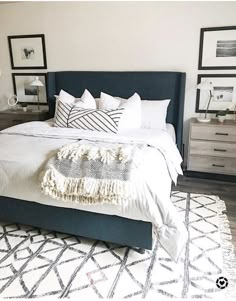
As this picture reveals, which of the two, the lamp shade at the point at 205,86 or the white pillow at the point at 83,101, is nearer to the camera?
the lamp shade at the point at 205,86

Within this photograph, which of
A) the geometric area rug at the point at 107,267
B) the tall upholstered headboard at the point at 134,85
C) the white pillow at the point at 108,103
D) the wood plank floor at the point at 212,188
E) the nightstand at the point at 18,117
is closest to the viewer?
the geometric area rug at the point at 107,267

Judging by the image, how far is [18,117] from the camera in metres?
3.79

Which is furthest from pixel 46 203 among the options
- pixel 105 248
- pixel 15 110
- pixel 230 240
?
pixel 15 110

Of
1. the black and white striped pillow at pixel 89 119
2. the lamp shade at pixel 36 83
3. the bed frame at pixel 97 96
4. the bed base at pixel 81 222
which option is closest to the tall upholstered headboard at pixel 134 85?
the bed frame at pixel 97 96

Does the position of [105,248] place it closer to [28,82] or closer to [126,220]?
[126,220]

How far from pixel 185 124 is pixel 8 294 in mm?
2784

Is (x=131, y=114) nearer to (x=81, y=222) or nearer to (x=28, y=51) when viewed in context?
(x=81, y=222)

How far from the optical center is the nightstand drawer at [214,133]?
9.98ft

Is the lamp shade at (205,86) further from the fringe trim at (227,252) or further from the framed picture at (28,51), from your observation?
the framed picture at (28,51)

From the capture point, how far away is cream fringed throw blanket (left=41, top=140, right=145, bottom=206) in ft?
5.83

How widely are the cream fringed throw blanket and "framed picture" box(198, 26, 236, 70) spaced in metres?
1.95

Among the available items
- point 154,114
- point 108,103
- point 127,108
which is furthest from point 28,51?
point 154,114

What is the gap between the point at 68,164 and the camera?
1.91 m

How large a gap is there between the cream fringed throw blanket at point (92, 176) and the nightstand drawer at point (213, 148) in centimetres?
144
